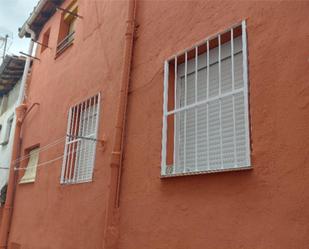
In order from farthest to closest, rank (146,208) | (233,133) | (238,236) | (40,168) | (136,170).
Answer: (40,168)
(136,170)
(146,208)
(233,133)
(238,236)

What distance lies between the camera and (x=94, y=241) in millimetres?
5477

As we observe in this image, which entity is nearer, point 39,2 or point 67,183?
point 67,183

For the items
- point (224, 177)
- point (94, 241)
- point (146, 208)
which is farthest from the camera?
point (94, 241)

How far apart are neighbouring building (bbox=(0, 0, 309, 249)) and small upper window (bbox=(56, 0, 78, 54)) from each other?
0.93 m

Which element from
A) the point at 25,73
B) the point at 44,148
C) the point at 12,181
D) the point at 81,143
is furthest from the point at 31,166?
the point at 25,73

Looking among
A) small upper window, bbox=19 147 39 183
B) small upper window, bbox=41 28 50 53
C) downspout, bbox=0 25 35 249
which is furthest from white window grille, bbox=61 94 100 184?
small upper window, bbox=41 28 50 53

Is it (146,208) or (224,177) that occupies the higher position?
(224,177)

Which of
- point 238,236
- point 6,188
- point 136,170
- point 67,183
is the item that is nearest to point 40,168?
point 67,183

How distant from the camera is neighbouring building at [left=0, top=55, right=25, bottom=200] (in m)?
10.7

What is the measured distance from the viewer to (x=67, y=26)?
968cm

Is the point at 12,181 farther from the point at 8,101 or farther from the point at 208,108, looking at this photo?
the point at 208,108

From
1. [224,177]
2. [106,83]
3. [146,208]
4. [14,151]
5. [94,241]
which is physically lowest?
[94,241]

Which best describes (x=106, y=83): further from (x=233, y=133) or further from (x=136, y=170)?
(x=233, y=133)

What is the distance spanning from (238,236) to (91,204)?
2978 millimetres
